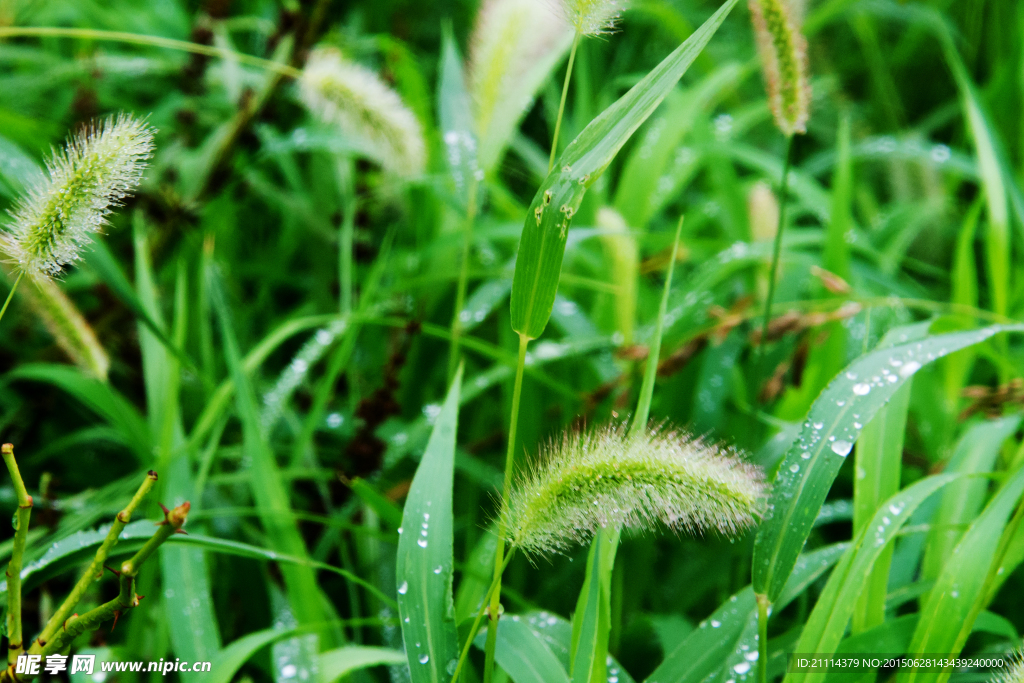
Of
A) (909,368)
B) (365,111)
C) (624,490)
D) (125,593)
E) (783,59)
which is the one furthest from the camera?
(365,111)

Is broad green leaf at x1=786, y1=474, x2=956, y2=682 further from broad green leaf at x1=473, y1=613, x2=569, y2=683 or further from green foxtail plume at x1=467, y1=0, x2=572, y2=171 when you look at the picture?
green foxtail plume at x1=467, y1=0, x2=572, y2=171

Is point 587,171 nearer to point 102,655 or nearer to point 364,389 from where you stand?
point 102,655

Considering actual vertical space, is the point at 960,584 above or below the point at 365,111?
below

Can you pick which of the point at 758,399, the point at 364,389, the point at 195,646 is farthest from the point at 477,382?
the point at 195,646

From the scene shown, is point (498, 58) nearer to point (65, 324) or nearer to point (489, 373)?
point (489, 373)

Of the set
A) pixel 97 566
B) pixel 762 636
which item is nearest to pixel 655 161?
pixel 762 636

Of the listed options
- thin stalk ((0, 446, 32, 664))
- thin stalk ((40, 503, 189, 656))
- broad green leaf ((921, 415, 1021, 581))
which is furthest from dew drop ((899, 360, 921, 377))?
thin stalk ((0, 446, 32, 664))

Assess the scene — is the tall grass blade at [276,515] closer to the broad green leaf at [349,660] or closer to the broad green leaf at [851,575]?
the broad green leaf at [349,660]

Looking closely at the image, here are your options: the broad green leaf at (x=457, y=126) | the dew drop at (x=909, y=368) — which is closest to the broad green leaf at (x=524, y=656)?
the dew drop at (x=909, y=368)
